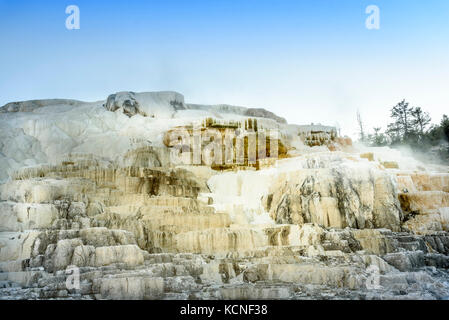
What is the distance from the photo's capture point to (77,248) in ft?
18.8

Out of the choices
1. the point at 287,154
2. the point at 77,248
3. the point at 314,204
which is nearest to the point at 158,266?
the point at 77,248

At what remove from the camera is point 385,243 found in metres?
6.99

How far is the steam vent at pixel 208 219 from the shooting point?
17.9 feet

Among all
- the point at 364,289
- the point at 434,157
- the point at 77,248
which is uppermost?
the point at 434,157

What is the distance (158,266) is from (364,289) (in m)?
2.40

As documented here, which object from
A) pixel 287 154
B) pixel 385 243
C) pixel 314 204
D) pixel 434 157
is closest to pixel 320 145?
pixel 287 154

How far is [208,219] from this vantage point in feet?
25.6

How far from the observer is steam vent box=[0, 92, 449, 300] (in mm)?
5453

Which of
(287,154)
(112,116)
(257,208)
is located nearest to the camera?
(257,208)

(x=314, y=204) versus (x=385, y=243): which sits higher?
(x=314, y=204)

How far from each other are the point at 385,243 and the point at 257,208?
8.44 feet
